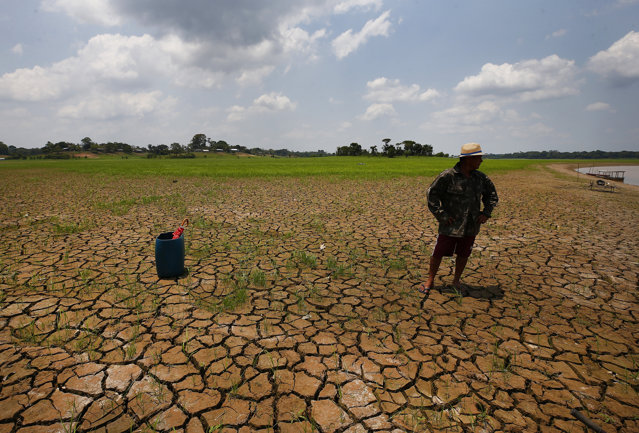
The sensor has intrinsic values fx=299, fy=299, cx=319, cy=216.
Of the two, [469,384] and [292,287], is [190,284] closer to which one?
[292,287]

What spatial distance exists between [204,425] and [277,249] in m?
4.11

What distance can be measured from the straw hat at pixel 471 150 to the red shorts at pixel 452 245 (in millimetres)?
1123

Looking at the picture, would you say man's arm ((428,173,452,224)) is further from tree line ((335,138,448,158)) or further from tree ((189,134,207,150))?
tree ((189,134,207,150))

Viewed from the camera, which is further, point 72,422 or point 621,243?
point 621,243

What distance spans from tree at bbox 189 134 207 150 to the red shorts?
151m

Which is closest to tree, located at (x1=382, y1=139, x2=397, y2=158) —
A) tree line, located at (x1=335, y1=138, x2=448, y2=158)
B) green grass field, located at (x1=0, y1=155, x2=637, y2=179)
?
tree line, located at (x1=335, y1=138, x2=448, y2=158)

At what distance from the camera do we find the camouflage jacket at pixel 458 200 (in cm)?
393

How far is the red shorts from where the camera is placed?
413 cm

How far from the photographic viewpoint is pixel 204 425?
229cm

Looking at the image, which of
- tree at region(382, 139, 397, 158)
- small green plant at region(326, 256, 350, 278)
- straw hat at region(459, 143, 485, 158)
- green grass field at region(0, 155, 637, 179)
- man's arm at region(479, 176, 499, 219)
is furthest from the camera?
tree at region(382, 139, 397, 158)

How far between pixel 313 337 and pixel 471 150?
2.98m

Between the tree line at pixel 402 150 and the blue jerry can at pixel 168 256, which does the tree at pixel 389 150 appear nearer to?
the tree line at pixel 402 150

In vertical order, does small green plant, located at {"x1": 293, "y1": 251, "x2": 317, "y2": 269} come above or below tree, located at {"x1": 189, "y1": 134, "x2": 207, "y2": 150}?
below

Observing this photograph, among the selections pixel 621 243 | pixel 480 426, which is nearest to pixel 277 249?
pixel 480 426
